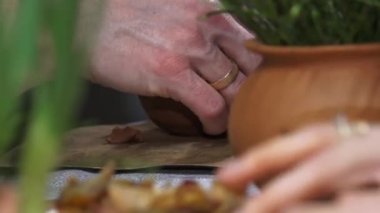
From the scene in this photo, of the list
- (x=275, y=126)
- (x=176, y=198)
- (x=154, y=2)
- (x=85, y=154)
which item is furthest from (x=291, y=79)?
(x=154, y=2)

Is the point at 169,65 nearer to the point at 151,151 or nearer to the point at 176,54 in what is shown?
the point at 176,54

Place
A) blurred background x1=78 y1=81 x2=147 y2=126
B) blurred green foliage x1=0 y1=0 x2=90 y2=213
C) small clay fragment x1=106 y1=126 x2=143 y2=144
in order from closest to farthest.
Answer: blurred green foliage x1=0 y1=0 x2=90 y2=213 < small clay fragment x1=106 y1=126 x2=143 y2=144 < blurred background x1=78 y1=81 x2=147 y2=126

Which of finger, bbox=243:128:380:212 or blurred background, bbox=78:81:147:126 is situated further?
blurred background, bbox=78:81:147:126

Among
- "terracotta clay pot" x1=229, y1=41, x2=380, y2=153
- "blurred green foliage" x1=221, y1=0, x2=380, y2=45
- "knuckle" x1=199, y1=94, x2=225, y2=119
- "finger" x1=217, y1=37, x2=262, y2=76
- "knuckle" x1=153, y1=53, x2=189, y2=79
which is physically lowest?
"knuckle" x1=199, y1=94, x2=225, y2=119

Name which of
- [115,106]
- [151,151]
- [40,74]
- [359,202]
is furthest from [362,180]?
[115,106]

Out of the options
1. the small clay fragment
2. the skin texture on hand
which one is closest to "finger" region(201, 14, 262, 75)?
the skin texture on hand

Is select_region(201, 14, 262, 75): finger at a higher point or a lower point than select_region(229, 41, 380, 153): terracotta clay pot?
lower

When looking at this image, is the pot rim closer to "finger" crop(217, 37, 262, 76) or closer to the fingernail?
the fingernail

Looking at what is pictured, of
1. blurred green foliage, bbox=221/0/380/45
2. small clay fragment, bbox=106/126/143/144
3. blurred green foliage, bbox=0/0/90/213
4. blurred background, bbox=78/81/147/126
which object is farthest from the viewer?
blurred background, bbox=78/81/147/126

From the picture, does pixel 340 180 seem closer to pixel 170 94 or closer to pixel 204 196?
pixel 204 196
